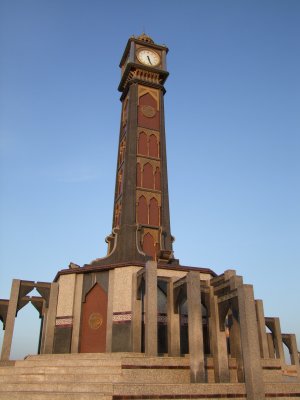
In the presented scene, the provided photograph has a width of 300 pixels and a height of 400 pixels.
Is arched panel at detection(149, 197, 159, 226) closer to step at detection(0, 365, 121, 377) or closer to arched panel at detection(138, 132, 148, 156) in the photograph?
arched panel at detection(138, 132, 148, 156)

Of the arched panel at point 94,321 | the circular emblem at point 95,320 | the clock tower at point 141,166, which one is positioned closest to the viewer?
Answer: the arched panel at point 94,321

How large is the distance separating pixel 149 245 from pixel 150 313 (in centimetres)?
716

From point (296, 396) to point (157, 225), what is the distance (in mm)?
12761

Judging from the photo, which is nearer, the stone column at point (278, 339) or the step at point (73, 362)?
the step at point (73, 362)

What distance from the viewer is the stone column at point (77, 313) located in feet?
64.4

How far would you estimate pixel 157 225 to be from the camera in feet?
78.7

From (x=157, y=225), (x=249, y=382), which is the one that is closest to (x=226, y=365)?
(x=249, y=382)

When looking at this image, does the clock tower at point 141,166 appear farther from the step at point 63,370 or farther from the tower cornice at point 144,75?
the step at point 63,370

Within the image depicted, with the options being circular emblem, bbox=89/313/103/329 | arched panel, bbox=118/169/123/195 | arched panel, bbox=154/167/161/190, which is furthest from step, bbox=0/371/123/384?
arched panel, bbox=154/167/161/190

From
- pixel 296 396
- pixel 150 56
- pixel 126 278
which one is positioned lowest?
A: pixel 296 396

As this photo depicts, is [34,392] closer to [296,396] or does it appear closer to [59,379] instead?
[59,379]

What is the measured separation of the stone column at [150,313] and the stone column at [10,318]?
882 centimetres

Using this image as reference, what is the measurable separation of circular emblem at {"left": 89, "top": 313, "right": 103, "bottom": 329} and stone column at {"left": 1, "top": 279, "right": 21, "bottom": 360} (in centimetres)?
460

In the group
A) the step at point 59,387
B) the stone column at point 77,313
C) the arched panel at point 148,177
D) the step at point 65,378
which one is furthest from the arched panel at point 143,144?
the step at point 59,387
